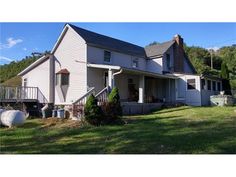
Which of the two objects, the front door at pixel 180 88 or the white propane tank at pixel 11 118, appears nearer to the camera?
the white propane tank at pixel 11 118

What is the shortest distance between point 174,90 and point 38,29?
1208 cm

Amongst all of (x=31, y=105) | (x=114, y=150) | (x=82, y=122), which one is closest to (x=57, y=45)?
(x=31, y=105)

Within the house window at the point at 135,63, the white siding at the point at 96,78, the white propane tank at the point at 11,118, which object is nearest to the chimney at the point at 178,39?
the house window at the point at 135,63

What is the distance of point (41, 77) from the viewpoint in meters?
22.2

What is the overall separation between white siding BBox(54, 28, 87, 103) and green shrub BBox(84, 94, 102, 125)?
5693 millimetres

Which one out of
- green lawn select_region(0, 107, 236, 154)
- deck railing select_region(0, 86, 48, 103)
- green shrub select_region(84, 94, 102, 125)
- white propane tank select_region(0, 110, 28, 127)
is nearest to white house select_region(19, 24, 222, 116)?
deck railing select_region(0, 86, 48, 103)

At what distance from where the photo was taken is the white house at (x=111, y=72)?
19328mm

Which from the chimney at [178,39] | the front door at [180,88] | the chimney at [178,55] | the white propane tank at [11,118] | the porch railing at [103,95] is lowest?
the white propane tank at [11,118]

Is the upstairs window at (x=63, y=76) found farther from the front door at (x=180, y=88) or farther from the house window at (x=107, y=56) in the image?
the front door at (x=180, y=88)

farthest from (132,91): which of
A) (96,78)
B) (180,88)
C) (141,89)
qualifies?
(180,88)

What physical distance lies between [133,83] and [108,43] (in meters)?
3.71

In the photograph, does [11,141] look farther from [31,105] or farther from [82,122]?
[31,105]

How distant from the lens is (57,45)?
2116 centimetres

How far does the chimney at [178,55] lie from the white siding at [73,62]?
1054 cm
